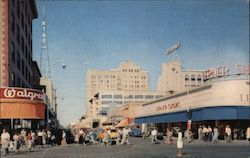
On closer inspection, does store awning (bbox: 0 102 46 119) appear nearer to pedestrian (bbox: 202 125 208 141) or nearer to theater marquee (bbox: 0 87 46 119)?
theater marquee (bbox: 0 87 46 119)

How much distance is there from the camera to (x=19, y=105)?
40219mm

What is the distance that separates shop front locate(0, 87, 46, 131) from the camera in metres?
39.2

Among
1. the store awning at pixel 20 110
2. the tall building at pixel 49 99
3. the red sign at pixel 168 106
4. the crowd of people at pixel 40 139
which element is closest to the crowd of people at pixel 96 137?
the crowd of people at pixel 40 139

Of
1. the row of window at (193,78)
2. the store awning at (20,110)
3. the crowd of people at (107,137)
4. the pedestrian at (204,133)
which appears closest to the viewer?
the store awning at (20,110)

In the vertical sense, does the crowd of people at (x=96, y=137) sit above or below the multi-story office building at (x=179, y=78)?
below

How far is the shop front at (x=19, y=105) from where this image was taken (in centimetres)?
3919

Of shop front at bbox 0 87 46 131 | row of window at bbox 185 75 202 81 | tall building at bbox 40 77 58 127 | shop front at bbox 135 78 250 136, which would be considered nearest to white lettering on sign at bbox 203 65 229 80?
shop front at bbox 135 78 250 136

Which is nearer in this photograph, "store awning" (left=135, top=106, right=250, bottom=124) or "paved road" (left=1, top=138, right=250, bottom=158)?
"paved road" (left=1, top=138, right=250, bottom=158)

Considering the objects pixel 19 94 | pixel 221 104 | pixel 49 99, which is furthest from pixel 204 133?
pixel 49 99

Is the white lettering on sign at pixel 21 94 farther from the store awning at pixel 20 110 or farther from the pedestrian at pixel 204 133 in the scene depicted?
the pedestrian at pixel 204 133

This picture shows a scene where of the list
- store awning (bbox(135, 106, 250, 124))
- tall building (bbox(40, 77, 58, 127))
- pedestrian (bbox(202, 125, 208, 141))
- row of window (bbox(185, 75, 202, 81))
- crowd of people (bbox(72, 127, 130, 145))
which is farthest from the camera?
row of window (bbox(185, 75, 202, 81))

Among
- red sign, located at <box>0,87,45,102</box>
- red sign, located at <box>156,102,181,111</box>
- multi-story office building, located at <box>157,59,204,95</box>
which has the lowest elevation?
red sign, located at <box>156,102,181,111</box>

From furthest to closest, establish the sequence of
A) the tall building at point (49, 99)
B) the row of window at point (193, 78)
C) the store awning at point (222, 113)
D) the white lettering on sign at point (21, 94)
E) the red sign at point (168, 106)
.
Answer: the row of window at point (193, 78), the tall building at point (49, 99), the red sign at point (168, 106), the store awning at point (222, 113), the white lettering on sign at point (21, 94)

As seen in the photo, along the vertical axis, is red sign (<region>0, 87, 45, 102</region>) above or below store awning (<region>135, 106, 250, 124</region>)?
above
